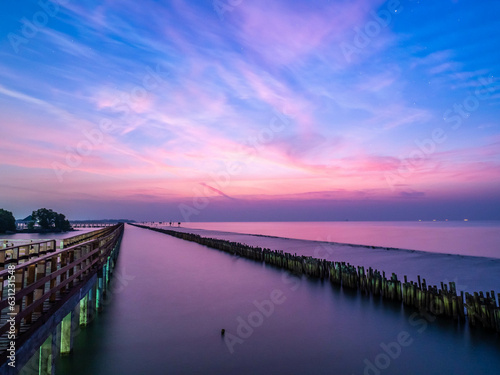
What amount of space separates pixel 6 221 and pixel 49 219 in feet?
112

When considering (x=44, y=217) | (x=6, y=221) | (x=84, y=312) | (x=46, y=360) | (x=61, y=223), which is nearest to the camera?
(x=46, y=360)

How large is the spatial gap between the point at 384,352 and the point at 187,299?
13.0 metres

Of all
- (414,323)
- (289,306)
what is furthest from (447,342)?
(289,306)

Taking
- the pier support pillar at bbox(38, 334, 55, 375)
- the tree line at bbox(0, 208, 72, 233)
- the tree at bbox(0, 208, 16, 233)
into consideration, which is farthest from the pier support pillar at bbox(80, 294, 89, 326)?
the tree line at bbox(0, 208, 72, 233)

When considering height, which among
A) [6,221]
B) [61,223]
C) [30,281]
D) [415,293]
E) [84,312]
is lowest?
[415,293]

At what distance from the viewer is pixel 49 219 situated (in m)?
127

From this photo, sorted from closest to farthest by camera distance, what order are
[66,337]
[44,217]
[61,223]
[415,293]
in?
[66,337] → [415,293] → [44,217] → [61,223]

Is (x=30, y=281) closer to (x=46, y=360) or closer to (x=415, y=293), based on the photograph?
(x=46, y=360)

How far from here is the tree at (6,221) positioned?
301ft

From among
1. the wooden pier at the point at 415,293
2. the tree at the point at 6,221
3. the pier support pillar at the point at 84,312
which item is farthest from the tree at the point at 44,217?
the pier support pillar at the point at 84,312

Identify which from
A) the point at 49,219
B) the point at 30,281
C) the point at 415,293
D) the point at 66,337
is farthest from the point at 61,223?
the point at 30,281

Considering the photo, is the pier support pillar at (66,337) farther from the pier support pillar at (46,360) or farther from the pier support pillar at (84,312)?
the pier support pillar at (84,312)

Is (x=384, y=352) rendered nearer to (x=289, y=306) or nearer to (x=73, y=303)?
(x=289, y=306)

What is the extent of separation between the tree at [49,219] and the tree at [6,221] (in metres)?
26.5
